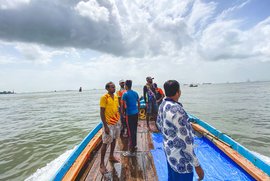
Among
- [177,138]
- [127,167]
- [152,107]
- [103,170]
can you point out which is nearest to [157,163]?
[127,167]

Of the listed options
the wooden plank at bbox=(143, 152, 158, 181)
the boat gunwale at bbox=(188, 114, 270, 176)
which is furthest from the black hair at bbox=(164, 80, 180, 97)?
the boat gunwale at bbox=(188, 114, 270, 176)

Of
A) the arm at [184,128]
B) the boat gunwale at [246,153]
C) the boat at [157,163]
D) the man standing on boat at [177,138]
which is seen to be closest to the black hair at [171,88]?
the man standing on boat at [177,138]

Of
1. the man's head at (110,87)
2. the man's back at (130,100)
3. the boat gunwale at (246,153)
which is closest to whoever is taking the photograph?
the boat gunwale at (246,153)

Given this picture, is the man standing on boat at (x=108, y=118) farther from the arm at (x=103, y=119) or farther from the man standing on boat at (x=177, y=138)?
the man standing on boat at (x=177, y=138)

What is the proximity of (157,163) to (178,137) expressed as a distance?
2.46 metres

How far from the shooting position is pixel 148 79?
6020 millimetres

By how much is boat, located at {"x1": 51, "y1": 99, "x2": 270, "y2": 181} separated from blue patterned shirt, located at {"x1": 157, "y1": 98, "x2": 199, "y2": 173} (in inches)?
39.9

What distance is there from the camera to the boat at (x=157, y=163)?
317 cm

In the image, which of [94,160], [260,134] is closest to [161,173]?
[94,160]

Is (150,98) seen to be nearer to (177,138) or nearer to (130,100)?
(130,100)

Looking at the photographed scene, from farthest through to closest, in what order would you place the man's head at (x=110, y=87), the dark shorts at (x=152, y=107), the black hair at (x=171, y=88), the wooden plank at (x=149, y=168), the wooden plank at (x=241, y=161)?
the dark shorts at (x=152, y=107) < the man's head at (x=110, y=87) < the wooden plank at (x=149, y=168) < the wooden plank at (x=241, y=161) < the black hair at (x=171, y=88)

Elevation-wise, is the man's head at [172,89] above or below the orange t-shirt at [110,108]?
above

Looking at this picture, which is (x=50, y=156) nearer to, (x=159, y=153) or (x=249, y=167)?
(x=159, y=153)

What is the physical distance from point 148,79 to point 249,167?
3831 millimetres
